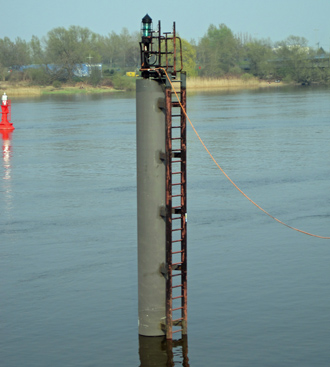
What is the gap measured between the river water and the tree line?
97342mm

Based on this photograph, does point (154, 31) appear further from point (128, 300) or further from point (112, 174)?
point (112, 174)

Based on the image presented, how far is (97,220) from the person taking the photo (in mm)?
18281

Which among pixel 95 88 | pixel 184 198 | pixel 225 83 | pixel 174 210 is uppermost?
pixel 184 198

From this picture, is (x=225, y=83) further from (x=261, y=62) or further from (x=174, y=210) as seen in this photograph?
(x=174, y=210)

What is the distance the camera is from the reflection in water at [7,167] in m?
21.3

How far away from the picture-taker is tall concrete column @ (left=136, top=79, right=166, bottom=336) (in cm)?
1012

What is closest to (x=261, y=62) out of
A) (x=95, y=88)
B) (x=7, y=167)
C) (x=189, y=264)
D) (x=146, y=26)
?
(x=95, y=88)

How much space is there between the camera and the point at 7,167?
28391mm

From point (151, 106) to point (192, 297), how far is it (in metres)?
3.87

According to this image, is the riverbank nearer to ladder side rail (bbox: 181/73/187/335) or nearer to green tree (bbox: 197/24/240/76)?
green tree (bbox: 197/24/240/76)

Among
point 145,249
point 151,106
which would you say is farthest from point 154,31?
point 145,249

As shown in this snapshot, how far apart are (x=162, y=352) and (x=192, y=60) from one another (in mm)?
132992

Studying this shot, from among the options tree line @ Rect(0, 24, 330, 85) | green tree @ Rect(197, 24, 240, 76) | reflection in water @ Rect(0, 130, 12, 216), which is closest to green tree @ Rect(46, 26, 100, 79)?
tree line @ Rect(0, 24, 330, 85)

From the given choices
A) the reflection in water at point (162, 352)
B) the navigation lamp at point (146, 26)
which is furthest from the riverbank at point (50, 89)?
the reflection in water at point (162, 352)
